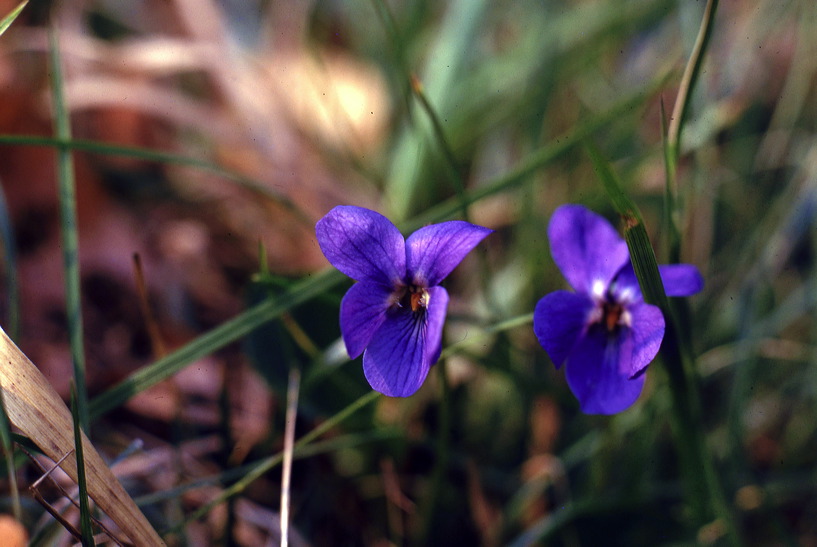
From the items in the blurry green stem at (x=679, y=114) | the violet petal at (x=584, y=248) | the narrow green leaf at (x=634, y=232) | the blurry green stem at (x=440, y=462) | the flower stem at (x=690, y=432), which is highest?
the blurry green stem at (x=679, y=114)

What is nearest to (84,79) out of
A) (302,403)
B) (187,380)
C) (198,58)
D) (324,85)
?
(198,58)

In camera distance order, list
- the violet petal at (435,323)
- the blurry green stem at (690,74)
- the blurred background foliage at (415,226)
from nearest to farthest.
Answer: the violet petal at (435,323) < the blurry green stem at (690,74) < the blurred background foliage at (415,226)

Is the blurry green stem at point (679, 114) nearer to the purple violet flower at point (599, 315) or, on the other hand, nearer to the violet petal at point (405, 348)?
the purple violet flower at point (599, 315)

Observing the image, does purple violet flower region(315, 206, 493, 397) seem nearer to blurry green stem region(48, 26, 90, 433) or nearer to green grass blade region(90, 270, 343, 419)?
green grass blade region(90, 270, 343, 419)

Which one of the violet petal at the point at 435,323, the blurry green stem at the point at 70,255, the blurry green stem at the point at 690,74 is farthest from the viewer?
the blurry green stem at the point at 70,255

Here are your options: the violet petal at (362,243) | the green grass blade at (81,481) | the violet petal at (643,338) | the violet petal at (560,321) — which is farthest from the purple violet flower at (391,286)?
the green grass blade at (81,481)
